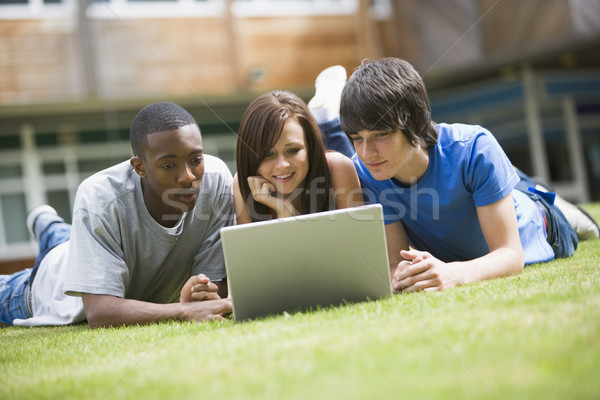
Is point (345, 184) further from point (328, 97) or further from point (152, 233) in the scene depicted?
point (328, 97)

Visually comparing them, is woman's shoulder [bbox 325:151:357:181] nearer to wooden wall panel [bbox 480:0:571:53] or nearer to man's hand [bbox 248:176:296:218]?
man's hand [bbox 248:176:296:218]

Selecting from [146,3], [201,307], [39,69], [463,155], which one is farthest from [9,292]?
[146,3]

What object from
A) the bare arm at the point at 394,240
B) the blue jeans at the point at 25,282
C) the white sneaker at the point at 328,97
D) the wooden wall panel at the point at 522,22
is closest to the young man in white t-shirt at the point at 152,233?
the blue jeans at the point at 25,282

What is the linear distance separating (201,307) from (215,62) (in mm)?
9645

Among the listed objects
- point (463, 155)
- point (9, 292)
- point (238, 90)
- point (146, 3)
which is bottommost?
point (9, 292)

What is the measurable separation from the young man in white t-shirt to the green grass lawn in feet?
1.00

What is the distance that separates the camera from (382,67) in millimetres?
3529

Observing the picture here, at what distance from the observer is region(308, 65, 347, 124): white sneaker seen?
16.8 ft

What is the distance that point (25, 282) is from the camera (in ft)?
15.8

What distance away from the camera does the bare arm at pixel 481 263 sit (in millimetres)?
3225

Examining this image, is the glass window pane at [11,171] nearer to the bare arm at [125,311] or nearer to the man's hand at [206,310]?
the bare arm at [125,311]

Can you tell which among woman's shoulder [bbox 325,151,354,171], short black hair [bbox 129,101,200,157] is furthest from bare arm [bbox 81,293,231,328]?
woman's shoulder [bbox 325,151,354,171]

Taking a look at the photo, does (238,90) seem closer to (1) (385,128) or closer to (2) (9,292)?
(2) (9,292)

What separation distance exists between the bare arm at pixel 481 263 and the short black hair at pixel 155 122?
55.6 inches
